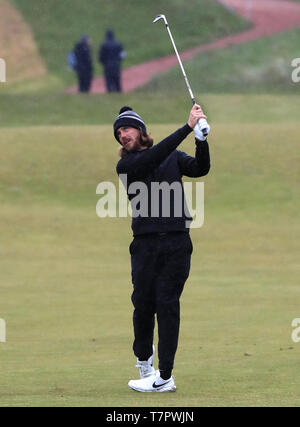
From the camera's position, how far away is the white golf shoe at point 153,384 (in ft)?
28.0

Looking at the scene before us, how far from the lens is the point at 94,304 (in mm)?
14875

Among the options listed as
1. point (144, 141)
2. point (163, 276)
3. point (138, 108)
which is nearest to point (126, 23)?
point (138, 108)

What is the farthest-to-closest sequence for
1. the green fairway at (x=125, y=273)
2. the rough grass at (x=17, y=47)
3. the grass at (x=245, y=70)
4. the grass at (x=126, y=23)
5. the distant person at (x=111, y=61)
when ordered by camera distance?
the grass at (x=126, y=23)
the rough grass at (x=17, y=47)
the grass at (x=245, y=70)
the distant person at (x=111, y=61)
the green fairway at (x=125, y=273)

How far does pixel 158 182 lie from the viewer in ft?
27.8

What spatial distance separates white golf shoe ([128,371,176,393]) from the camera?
8.55 m

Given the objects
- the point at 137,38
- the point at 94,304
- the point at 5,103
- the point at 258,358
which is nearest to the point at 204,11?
the point at 137,38

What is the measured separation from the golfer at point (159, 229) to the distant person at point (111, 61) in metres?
29.3

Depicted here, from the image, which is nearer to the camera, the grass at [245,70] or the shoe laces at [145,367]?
the shoe laces at [145,367]

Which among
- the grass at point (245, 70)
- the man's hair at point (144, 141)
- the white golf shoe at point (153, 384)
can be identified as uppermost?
the grass at point (245, 70)

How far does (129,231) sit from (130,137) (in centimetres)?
1351

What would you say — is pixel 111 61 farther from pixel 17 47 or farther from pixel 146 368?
pixel 146 368

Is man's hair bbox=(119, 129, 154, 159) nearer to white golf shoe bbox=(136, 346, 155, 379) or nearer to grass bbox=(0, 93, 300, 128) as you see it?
white golf shoe bbox=(136, 346, 155, 379)

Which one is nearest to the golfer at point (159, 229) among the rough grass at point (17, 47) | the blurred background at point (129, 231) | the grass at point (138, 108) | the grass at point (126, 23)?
the blurred background at point (129, 231)

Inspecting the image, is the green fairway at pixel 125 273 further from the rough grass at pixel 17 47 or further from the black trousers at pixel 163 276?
the rough grass at pixel 17 47
